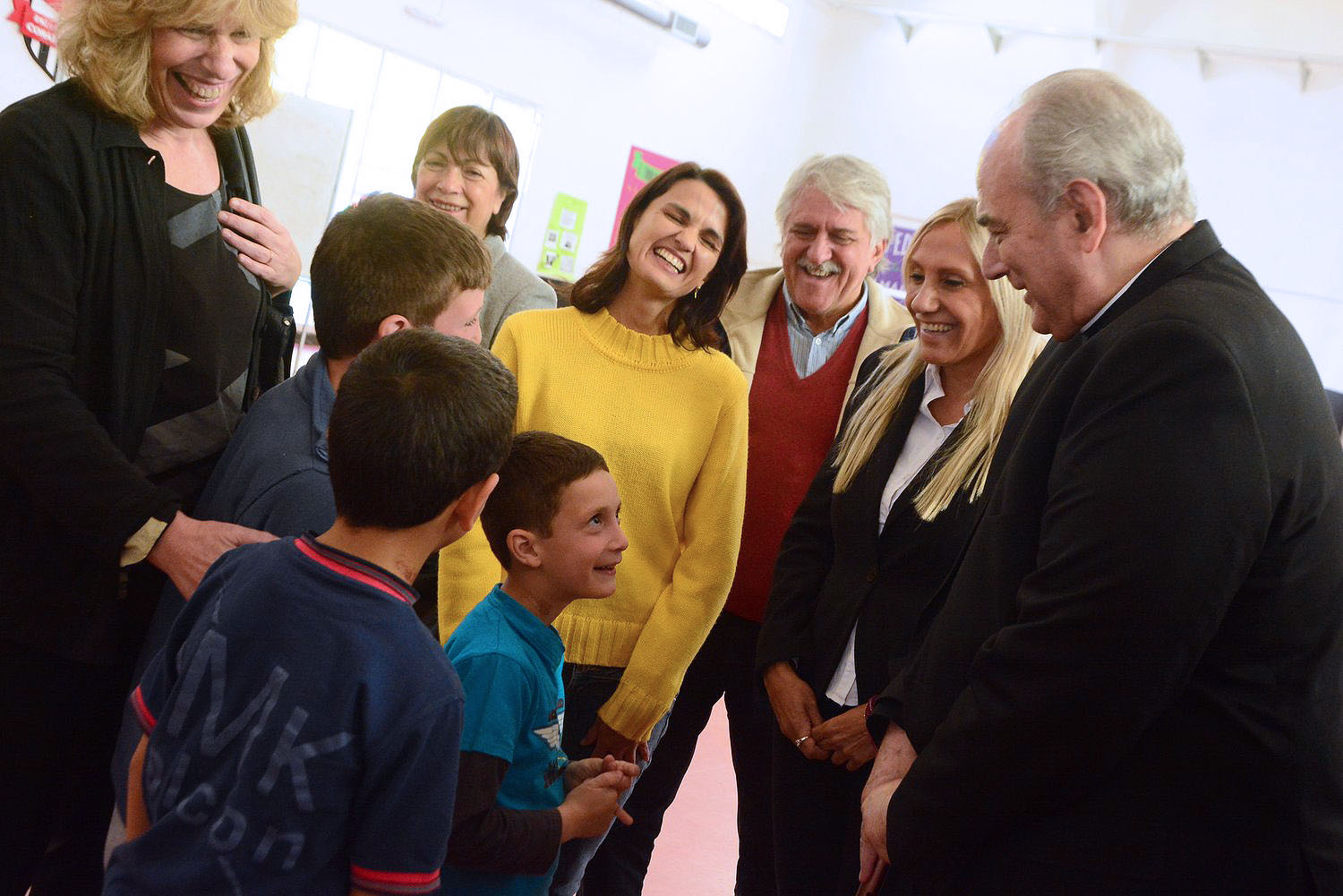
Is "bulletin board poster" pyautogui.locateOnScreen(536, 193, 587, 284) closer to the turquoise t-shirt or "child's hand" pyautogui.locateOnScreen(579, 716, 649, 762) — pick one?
"child's hand" pyautogui.locateOnScreen(579, 716, 649, 762)

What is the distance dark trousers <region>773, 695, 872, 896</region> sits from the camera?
1896mm

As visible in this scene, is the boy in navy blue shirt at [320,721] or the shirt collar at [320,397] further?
the shirt collar at [320,397]

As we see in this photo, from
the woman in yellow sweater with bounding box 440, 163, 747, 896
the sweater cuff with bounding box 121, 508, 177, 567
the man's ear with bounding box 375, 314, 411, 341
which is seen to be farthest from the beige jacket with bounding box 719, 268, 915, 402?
the sweater cuff with bounding box 121, 508, 177, 567

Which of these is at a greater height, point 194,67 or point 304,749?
point 194,67

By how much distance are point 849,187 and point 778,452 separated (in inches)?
23.3

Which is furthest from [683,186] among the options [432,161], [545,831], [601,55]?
[601,55]

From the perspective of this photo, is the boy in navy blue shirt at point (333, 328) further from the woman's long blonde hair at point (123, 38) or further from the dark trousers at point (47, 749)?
the woman's long blonde hair at point (123, 38)

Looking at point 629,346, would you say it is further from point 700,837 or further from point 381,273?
point 700,837

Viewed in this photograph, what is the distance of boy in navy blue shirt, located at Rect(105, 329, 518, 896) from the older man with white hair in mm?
1189

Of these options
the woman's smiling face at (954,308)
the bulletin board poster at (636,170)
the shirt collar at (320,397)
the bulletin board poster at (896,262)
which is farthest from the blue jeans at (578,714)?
the bulletin board poster at (896,262)

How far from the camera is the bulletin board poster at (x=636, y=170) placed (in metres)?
6.98

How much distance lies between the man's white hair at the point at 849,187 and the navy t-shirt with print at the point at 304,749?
1.54 m

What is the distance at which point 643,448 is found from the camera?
200 centimetres

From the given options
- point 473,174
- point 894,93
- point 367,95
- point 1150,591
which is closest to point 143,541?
point 1150,591
